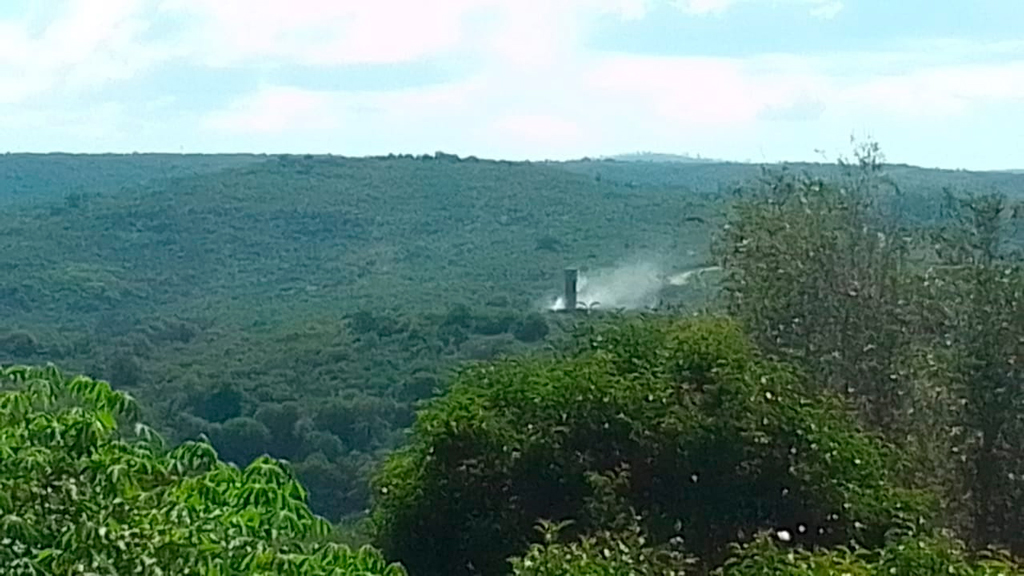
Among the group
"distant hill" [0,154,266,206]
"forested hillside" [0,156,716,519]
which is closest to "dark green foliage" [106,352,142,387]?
"forested hillside" [0,156,716,519]

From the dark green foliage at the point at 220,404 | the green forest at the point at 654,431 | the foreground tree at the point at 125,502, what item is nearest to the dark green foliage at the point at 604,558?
the green forest at the point at 654,431

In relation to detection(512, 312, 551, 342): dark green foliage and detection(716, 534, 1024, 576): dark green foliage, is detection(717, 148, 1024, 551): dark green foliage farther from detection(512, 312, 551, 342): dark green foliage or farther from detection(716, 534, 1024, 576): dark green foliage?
detection(512, 312, 551, 342): dark green foliage

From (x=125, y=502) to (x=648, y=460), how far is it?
5323 mm

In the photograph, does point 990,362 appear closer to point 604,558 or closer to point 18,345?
point 604,558

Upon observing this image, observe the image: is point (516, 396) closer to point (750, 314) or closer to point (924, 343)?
point (750, 314)

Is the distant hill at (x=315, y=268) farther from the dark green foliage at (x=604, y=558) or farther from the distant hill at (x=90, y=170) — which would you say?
the dark green foliage at (x=604, y=558)

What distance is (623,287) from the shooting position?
19.1 m

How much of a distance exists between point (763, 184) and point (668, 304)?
1.59 metres

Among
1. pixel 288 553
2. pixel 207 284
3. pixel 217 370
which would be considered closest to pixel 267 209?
pixel 207 284

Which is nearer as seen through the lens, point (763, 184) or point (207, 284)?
point (763, 184)

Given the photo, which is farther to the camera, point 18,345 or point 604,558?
point 18,345

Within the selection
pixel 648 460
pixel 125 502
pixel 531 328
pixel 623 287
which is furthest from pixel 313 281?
pixel 125 502

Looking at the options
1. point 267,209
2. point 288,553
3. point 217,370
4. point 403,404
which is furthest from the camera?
point 267,209

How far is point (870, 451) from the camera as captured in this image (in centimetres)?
898
